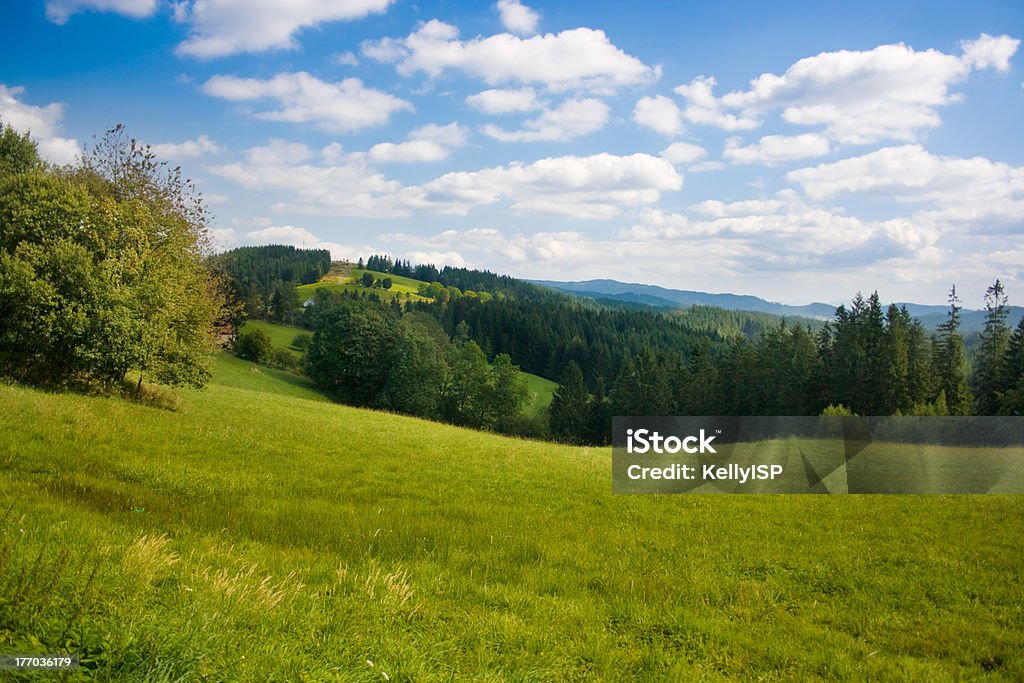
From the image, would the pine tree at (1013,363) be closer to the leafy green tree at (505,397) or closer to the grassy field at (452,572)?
the leafy green tree at (505,397)

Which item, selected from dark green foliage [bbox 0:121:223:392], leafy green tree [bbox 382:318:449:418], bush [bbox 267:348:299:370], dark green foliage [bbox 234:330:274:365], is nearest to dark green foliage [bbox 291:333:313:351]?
bush [bbox 267:348:299:370]

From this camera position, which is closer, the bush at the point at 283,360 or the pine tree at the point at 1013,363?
the pine tree at the point at 1013,363

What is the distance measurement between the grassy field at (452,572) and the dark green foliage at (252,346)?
64.0m

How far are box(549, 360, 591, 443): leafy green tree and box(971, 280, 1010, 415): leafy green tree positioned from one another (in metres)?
49.9

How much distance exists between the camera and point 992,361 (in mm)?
64375

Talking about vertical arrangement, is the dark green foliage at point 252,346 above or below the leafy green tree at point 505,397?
above

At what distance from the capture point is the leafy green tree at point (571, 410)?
9281 centimetres

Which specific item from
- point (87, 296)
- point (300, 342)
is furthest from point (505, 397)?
point (87, 296)

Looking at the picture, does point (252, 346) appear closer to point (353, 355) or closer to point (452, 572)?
point (353, 355)

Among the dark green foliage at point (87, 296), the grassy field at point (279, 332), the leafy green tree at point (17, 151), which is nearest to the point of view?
the dark green foliage at point (87, 296)

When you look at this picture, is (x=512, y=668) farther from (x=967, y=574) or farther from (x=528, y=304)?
(x=528, y=304)

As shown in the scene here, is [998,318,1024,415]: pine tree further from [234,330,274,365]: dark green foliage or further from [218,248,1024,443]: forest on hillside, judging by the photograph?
[234,330,274,365]: dark green foliage

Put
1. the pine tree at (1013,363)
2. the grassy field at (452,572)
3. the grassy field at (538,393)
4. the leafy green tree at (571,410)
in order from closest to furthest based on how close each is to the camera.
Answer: the grassy field at (452,572)
the pine tree at (1013,363)
the leafy green tree at (571,410)
the grassy field at (538,393)

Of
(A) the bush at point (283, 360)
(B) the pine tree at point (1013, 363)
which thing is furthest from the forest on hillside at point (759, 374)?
(A) the bush at point (283, 360)
